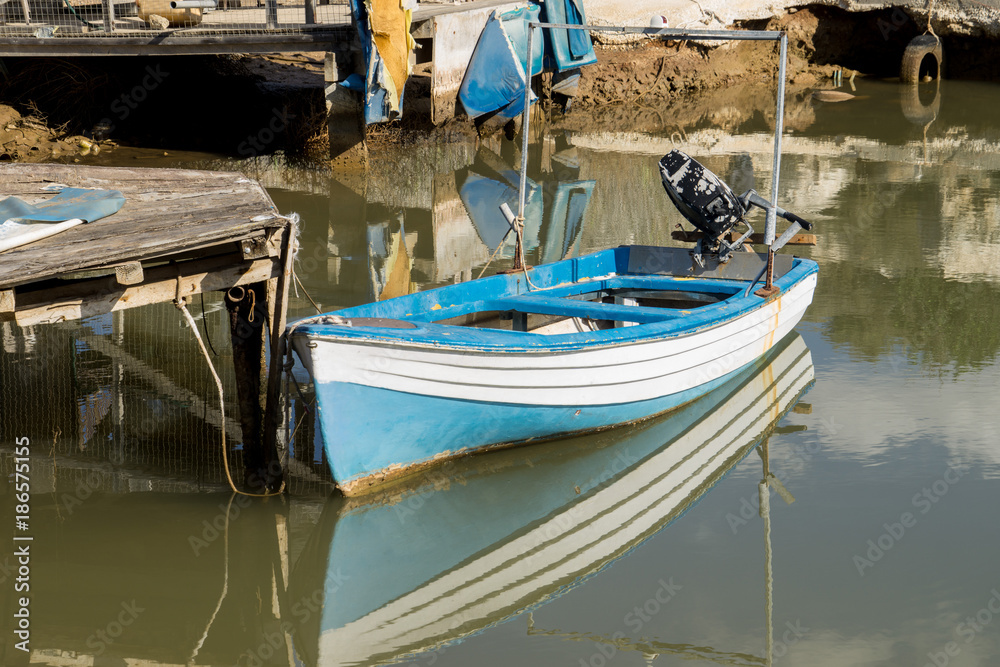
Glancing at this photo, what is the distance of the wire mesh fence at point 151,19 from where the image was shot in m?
12.1

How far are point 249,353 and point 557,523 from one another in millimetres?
1947

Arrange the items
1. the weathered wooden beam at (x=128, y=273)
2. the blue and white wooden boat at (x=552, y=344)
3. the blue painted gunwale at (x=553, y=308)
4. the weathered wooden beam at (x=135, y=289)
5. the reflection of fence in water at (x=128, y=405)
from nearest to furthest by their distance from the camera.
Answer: the weathered wooden beam at (x=128, y=273), the weathered wooden beam at (x=135, y=289), the blue and white wooden boat at (x=552, y=344), the blue painted gunwale at (x=553, y=308), the reflection of fence in water at (x=128, y=405)

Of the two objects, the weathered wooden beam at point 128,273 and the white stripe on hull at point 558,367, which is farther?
the white stripe on hull at point 558,367

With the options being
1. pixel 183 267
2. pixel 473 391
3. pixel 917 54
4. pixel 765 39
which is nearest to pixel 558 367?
pixel 473 391

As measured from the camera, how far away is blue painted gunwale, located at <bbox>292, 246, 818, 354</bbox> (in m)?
5.48

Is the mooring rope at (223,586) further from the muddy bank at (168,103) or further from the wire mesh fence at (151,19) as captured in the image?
the muddy bank at (168,103)

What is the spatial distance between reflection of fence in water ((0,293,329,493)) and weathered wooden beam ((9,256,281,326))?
1182 mm

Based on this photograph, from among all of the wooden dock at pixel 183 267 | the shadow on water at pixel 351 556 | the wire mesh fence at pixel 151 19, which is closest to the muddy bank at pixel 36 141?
the wire mesh fence at pixel 151 19

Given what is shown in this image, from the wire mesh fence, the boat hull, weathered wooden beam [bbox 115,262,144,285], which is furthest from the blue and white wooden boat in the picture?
the wire mesh fence

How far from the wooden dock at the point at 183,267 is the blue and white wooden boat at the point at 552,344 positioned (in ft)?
1.37

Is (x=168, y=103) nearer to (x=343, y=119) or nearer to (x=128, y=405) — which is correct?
(x=343, y=119)

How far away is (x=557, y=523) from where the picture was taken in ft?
18.7

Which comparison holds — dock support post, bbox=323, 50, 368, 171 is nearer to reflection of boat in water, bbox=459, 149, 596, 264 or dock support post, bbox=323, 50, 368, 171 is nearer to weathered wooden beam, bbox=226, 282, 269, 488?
reflection of boat in water, bbox=459, 149, 596, 264

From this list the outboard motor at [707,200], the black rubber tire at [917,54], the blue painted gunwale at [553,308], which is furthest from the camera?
the black rubber tire at [917,54]
